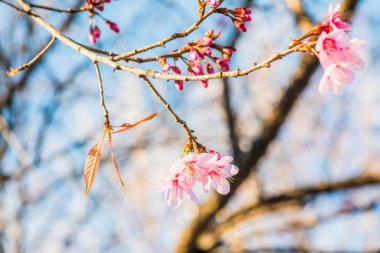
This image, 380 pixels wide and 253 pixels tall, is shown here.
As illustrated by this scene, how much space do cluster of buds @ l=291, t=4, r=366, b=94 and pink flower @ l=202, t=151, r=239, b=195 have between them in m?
0.29

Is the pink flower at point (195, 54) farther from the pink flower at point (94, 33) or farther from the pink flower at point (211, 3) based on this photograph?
the pink flower at point (94, 33)

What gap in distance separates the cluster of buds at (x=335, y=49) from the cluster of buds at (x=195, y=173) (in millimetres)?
293

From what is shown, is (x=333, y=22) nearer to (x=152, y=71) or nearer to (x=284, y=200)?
(x=152, y=71)

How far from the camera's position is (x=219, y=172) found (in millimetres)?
1043

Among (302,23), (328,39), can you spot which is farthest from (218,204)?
(328,39)

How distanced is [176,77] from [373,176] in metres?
2.81

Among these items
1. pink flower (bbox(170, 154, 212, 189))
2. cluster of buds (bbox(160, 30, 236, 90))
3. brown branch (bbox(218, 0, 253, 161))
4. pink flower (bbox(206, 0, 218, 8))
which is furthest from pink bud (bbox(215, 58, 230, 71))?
brown branch (bbox(218, 0, 253, 161))

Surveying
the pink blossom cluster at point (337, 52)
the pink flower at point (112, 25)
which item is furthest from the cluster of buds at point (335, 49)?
the pink flower at point (112, 25)

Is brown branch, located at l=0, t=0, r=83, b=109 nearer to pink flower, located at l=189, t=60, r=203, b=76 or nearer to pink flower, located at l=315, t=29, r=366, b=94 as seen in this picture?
pink flower, located at l=189, t=60, r=203, b=76

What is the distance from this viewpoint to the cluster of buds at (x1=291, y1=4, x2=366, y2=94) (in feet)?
2.49

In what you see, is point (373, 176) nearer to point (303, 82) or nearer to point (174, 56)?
point (303, 82)

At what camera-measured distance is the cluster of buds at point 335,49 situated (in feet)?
2.49

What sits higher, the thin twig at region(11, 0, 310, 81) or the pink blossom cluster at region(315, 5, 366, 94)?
the pink blossom cluster at region(315, 5, 366, 94)

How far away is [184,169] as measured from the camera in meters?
0.99
